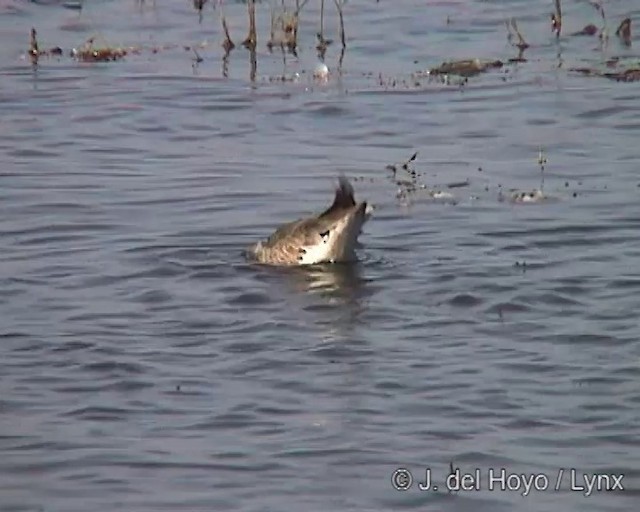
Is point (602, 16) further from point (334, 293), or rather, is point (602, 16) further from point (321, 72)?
point (334, 293)

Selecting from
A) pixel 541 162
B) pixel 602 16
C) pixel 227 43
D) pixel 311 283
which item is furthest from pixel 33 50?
pixel 311 283

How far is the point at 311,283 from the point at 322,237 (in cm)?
32

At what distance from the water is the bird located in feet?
0.37

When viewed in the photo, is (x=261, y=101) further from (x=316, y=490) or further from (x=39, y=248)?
(x=316, y=490)

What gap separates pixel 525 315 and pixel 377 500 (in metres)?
2.83

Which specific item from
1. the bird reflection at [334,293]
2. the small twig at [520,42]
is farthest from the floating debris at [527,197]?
the small twig at [520,42]

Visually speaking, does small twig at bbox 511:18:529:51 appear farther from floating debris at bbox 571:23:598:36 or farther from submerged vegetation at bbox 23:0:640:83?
floating debris at bbox 571:23:598:36

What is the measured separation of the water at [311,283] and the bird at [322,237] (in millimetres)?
112

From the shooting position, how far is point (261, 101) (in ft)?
53.1

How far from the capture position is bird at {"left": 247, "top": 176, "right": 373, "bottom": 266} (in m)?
11.2

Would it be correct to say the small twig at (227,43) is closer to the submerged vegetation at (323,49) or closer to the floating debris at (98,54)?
the submerged vegetation at (323,49)

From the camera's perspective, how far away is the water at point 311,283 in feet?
25.6

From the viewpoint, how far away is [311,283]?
36.4ft

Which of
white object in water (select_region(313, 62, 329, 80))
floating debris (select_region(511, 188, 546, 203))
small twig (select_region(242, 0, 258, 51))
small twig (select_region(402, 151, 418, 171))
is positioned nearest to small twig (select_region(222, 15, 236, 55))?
small twig (select_region(242, 0, 258, 51))
